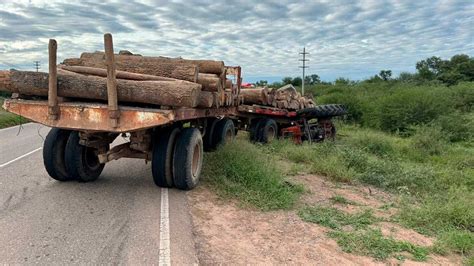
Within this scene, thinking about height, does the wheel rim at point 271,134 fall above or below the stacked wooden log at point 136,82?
below

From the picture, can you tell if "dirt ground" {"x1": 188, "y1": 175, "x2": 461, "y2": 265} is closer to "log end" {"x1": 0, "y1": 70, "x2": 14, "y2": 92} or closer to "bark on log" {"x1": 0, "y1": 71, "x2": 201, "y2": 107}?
"bark on log" {"x1": 0, "y1": 71, "x2": 201, "y2": 107}

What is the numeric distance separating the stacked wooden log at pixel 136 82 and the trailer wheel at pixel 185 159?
59cm

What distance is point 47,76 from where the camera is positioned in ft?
20.8

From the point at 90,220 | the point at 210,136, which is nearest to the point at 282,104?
the point at 210,136

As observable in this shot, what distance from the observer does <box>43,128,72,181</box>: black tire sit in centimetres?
733

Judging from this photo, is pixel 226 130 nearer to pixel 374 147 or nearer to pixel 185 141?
pixel 185 141

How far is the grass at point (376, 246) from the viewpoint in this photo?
5043 millimetres

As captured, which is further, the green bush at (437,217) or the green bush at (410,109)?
the green bush at (410,109)

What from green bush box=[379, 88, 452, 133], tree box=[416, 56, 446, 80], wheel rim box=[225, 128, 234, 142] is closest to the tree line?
tree box=[416, 56, 446, 80]

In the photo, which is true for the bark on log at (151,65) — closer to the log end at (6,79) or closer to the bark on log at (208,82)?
the bark on log at (208,82)

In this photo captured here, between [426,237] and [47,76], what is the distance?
5.86 metres

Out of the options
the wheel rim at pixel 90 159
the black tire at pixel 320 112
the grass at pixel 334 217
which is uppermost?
the black tire at pixel 320 112

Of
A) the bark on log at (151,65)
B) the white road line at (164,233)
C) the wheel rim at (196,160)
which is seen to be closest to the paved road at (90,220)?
the white road line at (164,233)

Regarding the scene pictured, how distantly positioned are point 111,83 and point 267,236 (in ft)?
9.67
